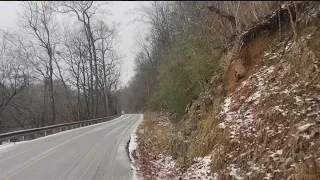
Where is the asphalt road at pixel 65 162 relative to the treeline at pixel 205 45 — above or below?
below

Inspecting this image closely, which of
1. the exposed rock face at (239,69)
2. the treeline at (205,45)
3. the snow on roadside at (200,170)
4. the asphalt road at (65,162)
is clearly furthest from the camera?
the treeline at (205,45)

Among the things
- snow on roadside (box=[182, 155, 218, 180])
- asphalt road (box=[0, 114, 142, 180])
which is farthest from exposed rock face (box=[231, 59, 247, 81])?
asphalt road (box=[0, 114, 142, 180])

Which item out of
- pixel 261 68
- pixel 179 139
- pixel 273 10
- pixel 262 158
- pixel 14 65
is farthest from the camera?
pixel 14 65

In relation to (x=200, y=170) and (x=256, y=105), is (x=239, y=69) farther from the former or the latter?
(x=200, y=170)

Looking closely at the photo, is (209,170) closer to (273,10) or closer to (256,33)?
(256,33)

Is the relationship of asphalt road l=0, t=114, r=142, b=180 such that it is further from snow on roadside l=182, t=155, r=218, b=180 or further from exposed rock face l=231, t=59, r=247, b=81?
exposed rock face l=231, t=59, r=247, b=81

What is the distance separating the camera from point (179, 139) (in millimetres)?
13484

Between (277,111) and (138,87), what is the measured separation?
96.6 m

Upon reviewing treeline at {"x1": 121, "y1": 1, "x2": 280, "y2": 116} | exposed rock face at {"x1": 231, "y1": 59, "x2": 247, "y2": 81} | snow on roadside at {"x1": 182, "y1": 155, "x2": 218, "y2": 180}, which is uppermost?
treeline at {"x1": 121, "y1": 1, "x2": 280, "y2": 116}

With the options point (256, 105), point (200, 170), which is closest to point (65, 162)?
point (200, 170)

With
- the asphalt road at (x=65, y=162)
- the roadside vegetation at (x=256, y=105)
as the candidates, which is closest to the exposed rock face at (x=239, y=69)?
the roadside vegetation at (x=256, y=105)

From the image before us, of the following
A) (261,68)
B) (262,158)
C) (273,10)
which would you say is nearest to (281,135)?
(262,158)

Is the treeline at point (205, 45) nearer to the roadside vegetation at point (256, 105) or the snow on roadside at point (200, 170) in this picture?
the roadside vegetation at point (256, 105)

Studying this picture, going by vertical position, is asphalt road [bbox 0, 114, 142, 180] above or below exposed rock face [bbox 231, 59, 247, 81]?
below
